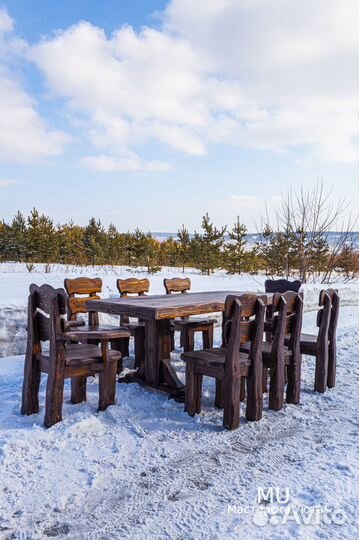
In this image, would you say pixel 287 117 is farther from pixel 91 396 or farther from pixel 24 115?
pixel 91 396

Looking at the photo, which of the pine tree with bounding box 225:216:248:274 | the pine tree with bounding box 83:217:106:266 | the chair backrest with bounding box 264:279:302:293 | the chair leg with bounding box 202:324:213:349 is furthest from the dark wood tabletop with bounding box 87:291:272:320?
the pine tree with bounding box 225:216:248:274

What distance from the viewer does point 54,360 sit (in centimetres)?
292

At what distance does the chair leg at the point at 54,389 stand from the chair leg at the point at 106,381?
0.34m

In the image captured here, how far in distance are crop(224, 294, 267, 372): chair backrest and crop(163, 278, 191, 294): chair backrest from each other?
2.48 meters

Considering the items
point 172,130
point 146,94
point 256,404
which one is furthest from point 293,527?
point 172,130

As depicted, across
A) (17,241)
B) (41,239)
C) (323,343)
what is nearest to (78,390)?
(323,343)

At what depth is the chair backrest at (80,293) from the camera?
14.9 ft

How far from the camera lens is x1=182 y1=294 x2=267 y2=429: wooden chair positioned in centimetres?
296

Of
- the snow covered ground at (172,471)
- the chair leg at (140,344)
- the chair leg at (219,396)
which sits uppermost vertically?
the chair leg at (140,344)

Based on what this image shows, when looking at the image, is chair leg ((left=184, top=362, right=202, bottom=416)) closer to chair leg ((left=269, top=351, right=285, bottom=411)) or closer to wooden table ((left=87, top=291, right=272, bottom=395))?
wooden table ((left=87, top=291, right=272, bottom=395))

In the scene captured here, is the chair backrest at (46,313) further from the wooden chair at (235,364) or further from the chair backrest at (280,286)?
the chair backrest at (280,286)

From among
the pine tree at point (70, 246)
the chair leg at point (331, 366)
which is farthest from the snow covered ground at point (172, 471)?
the pine tree at point (70, 246)

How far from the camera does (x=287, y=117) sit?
10.7m

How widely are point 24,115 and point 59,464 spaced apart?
8.18m
